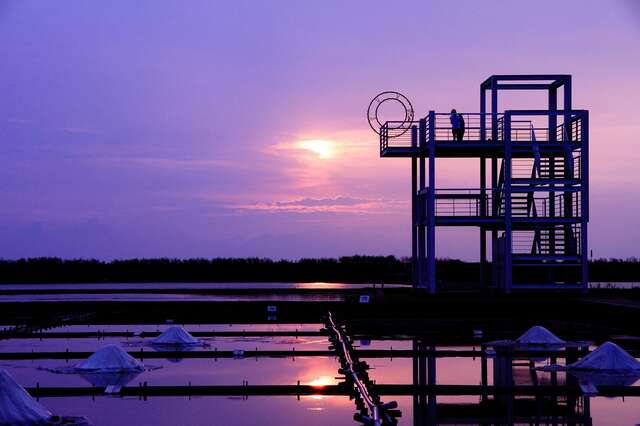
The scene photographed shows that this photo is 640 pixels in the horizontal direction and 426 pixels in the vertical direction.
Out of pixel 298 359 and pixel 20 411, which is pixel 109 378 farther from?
pixel 20 411

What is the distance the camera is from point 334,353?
82.7ft

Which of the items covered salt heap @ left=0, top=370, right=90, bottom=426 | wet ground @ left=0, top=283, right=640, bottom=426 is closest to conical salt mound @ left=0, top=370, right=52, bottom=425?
covered salt heap @ left=0, top=370, right=90, bottom=426

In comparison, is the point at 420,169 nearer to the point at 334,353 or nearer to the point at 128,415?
the point at 334,353

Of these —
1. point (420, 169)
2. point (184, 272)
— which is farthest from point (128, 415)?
point (184, 272)

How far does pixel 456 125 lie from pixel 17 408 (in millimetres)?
27684

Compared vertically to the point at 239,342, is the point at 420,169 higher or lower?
higher

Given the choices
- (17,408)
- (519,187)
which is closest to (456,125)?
(519,187)

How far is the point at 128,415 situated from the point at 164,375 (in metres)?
5.10

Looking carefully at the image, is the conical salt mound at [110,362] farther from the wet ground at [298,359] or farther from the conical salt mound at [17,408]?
the conical salt mound at [17,408]

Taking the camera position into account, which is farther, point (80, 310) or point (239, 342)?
point (80, 310)

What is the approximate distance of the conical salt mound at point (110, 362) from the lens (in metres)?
21.5

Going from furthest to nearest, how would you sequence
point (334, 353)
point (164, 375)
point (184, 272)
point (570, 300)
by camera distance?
point (184, 272) → point (570, 300) → point (334, 353) → point (164, 375)

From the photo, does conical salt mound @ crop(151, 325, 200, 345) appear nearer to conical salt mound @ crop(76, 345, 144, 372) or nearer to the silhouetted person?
conical salt mound @ crop(76, 345, 144, 372)

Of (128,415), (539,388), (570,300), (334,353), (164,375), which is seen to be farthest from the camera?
(570,300)
